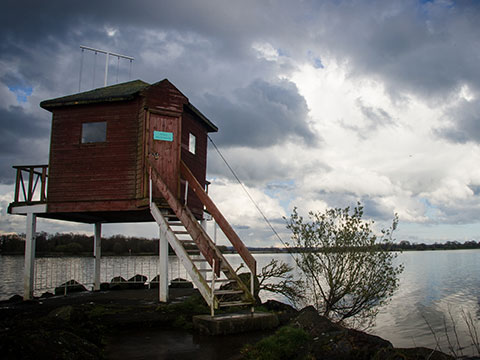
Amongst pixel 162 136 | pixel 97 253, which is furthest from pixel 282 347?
pixel 97 253

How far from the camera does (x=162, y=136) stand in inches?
615

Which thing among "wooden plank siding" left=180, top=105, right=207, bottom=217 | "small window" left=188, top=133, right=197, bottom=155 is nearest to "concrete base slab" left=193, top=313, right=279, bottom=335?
"wooden plank siding" left=180, top=105, right=207, bottom=217

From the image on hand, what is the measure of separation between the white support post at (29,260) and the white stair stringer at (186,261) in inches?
236

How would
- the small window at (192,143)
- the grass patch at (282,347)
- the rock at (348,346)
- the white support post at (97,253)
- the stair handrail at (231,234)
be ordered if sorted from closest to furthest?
the rock at (348,346)
the grass patch at (282,347)
the stair handrail at (231,234)
the small window at (192,143)
the white support post at (97,253)

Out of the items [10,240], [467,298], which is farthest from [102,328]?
[10,240]

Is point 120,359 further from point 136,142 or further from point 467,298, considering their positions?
point 467,298

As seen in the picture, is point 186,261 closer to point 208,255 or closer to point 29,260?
point 208,255

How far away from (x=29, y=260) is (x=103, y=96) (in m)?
7.13

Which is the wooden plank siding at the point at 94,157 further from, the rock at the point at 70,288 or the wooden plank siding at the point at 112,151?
the rock at the point at 70,288

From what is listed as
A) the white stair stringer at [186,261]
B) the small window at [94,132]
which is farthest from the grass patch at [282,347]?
the small window at [94,132]

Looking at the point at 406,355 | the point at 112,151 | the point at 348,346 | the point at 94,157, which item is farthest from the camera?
the point at 94,157

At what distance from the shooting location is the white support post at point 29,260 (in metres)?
16.1

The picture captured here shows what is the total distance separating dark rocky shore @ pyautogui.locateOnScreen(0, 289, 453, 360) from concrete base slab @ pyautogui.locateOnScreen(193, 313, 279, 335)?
231mm

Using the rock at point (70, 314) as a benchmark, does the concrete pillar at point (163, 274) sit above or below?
above
